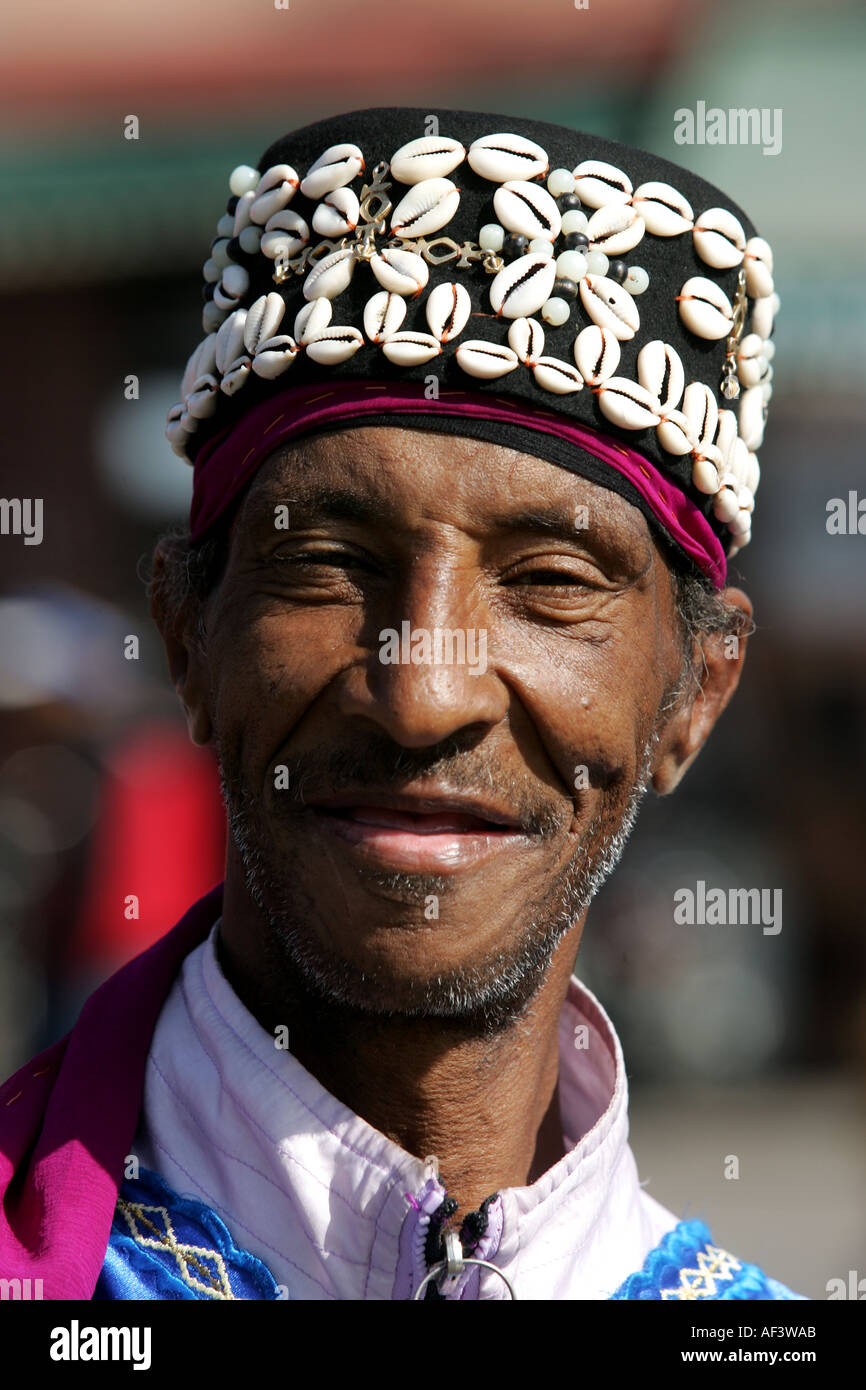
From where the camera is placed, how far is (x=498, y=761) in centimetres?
220

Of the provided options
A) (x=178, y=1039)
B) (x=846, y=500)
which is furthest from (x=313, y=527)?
(x=846, y=500)

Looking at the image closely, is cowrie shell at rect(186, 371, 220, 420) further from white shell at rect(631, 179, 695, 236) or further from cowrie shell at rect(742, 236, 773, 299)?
cowrie shell at rect(742, 236, 773, 299)

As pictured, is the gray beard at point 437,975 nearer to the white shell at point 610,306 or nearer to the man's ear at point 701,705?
the man's ear at point 701,705

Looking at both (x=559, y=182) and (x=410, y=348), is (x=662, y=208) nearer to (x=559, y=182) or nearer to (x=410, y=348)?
(x=559, y=182)

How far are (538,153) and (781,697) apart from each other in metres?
6.13

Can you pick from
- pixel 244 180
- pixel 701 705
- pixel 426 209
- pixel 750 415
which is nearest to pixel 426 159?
pixel 426 209

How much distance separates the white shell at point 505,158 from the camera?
2.27 meters

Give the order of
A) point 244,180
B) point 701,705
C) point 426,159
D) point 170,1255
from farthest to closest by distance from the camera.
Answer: point 701,705 < point 244,180 < point 426,159 < point 170,1255

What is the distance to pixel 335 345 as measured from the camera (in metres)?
2.22

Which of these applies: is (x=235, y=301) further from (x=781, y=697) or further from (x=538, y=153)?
(x=781, y=697)

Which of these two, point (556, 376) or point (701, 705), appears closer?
point (556, 376)

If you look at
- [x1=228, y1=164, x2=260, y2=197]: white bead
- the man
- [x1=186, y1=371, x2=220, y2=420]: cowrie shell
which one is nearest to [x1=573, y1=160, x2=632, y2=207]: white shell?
the man

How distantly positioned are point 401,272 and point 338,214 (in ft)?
0.52

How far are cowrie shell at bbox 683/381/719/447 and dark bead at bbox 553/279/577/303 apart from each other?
28 centimetres
